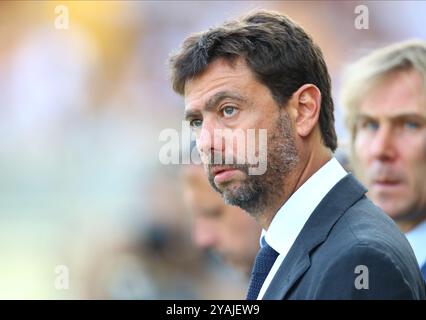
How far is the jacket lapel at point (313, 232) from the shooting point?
1.67 metres

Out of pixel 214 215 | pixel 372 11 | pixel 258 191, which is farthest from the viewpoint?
pixel 372 11

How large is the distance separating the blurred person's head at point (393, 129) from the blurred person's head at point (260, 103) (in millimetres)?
883

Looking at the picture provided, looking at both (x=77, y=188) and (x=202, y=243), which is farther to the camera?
(x=77, y=188)

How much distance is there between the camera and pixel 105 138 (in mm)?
5305

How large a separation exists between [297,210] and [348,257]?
1.04ft

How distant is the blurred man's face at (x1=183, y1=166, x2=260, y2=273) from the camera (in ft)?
11.7

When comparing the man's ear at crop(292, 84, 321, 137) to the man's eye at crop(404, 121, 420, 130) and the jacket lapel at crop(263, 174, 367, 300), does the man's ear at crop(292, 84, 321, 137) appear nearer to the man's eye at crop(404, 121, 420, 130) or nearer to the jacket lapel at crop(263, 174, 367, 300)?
the jacket lapel at crop(263, 174, 367, 300)

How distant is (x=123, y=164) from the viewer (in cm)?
518

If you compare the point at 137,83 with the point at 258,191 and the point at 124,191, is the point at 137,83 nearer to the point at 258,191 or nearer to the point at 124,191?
the point at 124,191

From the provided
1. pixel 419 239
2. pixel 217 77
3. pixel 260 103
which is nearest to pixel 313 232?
pixel 260 103

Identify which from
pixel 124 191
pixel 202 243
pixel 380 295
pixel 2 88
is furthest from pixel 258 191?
pixel 2 88

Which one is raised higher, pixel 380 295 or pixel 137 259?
pixel 137 259

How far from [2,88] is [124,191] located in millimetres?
1272

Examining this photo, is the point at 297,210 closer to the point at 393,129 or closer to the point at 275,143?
the point at 275,143
